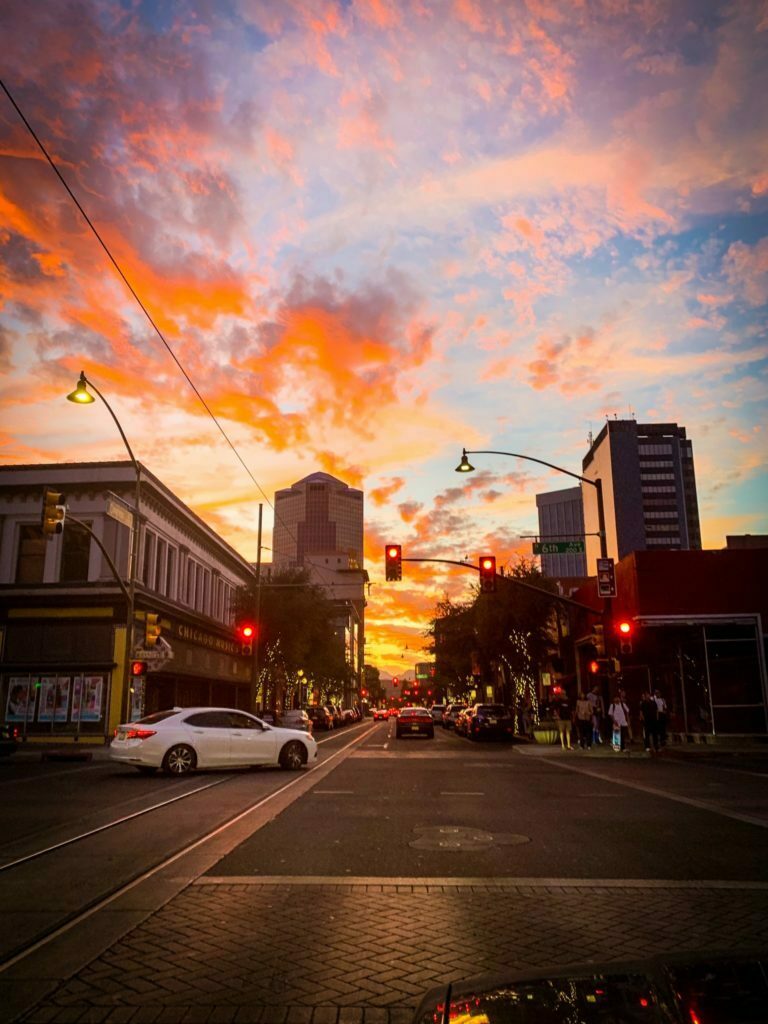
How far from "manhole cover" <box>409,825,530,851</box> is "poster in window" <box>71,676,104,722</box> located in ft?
88.3

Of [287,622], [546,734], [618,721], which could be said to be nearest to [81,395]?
[618,721]

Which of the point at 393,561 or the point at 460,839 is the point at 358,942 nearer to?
the point at 460,839

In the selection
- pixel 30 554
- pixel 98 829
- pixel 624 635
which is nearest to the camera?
pixel 98 829

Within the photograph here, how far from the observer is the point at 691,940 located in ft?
16.9

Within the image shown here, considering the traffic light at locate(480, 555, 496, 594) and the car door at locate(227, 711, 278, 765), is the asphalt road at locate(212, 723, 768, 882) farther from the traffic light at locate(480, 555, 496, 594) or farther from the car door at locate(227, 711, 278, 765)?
the traffic light at locate(480, 555, 496, 594)

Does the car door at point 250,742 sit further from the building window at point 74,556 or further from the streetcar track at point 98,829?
the building window at point 74,556

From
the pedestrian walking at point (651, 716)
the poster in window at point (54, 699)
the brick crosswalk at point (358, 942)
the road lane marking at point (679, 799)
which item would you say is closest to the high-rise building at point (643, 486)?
the poster in window at point (54, 699)

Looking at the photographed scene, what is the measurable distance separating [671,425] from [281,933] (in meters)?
159

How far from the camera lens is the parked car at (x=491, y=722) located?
34.6m

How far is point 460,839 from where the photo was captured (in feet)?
29.7

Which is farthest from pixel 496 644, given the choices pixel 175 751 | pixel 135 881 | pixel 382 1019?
pixel 382 1019

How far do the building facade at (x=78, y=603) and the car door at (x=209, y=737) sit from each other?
1190 centimetres

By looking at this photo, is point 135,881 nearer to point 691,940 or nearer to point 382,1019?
point 382,1019

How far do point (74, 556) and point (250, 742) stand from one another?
2088 centimetres
